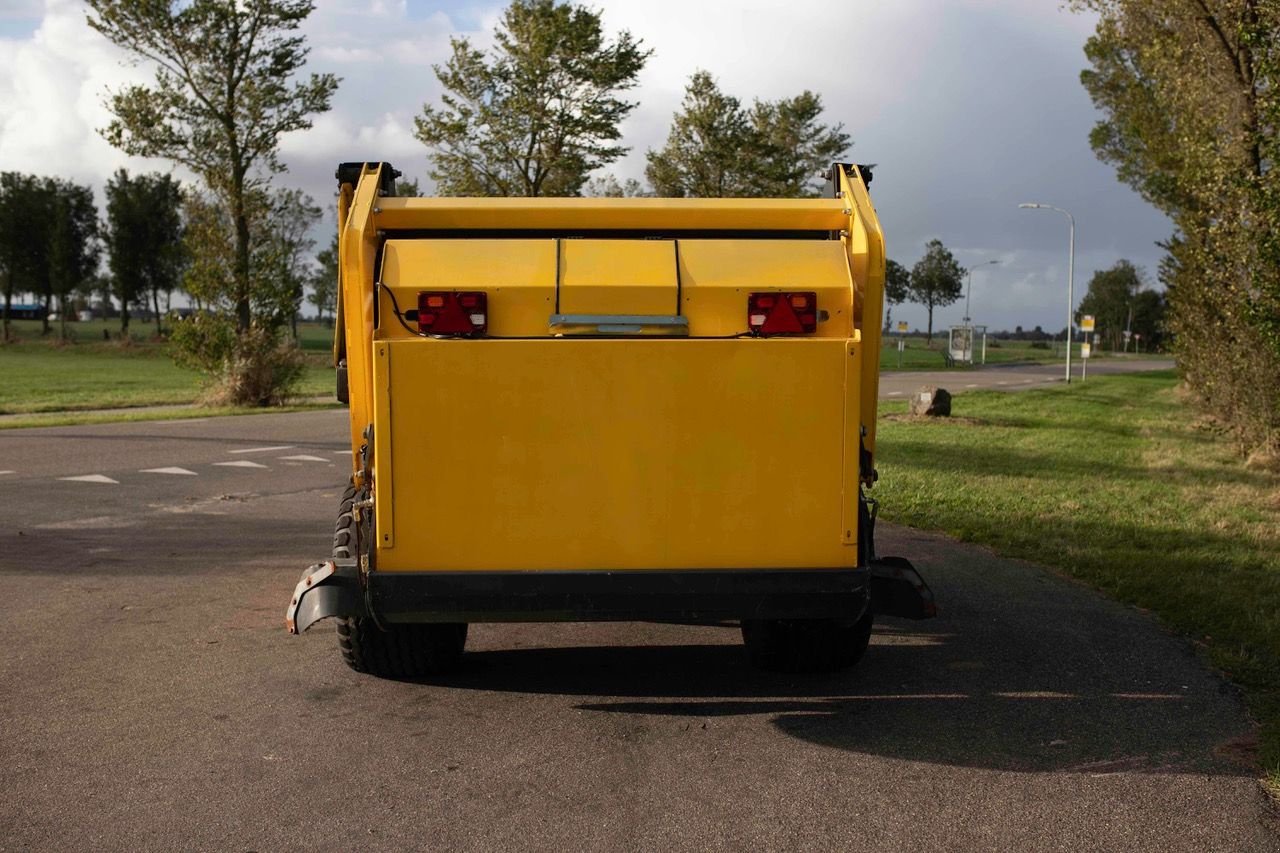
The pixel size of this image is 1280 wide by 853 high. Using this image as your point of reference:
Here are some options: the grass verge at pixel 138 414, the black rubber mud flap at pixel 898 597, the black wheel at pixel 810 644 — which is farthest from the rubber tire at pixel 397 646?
the grass verge at pixel 138 414

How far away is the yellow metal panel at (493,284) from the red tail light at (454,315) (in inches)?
1.3

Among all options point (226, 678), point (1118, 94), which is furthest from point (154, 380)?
point (226, 678)

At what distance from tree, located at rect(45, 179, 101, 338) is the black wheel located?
7146cm

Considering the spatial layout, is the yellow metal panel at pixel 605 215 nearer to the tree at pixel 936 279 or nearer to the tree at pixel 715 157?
the tree at pixel 715 157

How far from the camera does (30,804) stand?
13.5ft

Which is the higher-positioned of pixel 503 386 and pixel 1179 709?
pixel 503 386

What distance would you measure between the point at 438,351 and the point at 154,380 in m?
38.2

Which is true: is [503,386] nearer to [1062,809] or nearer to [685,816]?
[685,816]

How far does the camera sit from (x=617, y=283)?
4.89 metres

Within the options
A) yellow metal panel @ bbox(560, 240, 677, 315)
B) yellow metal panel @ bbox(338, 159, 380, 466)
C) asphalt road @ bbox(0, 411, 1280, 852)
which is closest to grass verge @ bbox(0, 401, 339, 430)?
asphalt road @ bbox(0, 411, 1280, 852)

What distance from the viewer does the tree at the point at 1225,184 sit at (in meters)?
11.9

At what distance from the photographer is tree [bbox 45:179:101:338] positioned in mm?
71438

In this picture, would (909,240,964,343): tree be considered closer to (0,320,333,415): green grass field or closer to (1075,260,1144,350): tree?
(1075,260,1144,350): tree

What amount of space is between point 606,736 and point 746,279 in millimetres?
1886
